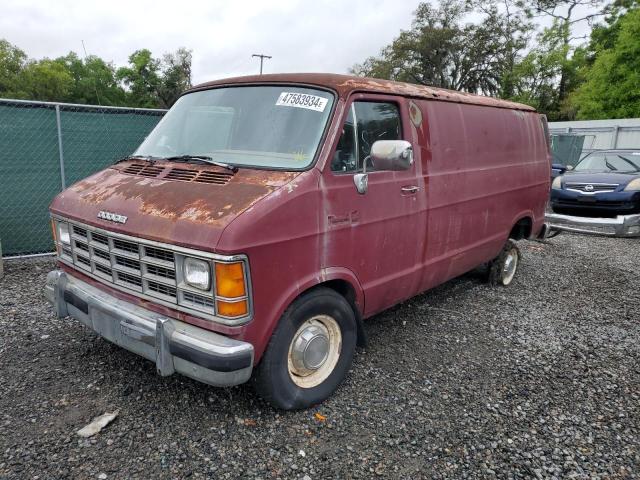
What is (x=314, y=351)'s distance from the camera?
3.17 metres

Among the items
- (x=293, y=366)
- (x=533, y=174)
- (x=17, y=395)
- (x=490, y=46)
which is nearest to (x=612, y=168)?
(x=533, y=174)

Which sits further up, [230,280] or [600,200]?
[230,280]

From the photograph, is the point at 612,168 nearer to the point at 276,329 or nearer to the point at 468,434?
the point at 468,434

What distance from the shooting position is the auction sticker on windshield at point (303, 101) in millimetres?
3217

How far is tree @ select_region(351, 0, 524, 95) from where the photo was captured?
38.8 metres

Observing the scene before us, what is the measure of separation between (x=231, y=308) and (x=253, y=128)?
1.38 m

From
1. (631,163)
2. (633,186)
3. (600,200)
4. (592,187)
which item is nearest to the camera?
(633,186)

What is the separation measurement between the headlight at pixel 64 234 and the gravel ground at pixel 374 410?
97 cm

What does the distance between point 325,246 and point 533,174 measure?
3966 millimetres

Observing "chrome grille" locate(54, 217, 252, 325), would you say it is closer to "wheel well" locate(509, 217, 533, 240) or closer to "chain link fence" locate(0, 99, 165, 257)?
"chain link fence" locate(0, 99, 165, 257)

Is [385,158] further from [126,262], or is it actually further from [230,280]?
[126,262]

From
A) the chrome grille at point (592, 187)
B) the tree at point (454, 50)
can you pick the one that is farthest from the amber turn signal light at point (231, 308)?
the tree at point (454, 50)

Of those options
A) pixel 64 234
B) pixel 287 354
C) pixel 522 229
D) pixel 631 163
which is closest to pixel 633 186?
pixel 631 163

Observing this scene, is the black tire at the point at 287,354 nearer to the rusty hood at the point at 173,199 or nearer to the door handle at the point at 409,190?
the rusty hood at the point at 173,199
